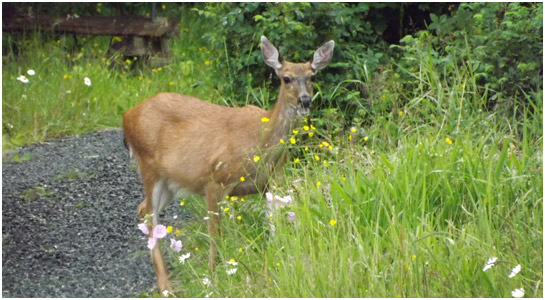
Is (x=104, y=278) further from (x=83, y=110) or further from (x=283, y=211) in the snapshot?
(x=83, y=110)

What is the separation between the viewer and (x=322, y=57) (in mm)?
6727

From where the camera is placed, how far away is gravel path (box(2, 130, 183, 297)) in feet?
21.0

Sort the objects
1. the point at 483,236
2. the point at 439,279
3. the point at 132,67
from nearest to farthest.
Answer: the point at 439,279 → the point at 483,236 → the point at 132,67

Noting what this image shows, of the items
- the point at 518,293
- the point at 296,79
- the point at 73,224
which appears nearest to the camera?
the point at 518,293

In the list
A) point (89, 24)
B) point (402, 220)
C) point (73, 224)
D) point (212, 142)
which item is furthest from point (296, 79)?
point (89, 24)

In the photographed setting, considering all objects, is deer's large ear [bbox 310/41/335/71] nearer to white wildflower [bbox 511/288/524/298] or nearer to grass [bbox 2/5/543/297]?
grass [bbox 2/5/543/297]

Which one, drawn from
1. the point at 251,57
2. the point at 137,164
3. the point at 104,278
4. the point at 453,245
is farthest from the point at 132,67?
the point at 453,245

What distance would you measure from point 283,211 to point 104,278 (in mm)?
1287

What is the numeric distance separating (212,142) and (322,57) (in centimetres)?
85

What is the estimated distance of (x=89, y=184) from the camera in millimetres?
8156

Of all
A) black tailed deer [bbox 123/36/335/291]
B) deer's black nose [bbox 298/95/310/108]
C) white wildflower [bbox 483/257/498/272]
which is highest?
deer's black nose [bbox 298/95/310/108]

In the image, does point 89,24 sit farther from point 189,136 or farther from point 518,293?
point 518,293

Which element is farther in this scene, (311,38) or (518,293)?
(311,38)

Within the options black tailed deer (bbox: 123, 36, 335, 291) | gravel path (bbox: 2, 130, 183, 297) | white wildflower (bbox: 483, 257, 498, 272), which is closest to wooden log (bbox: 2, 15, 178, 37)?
gravel path (bbox: 2, 130, 183, 297)
